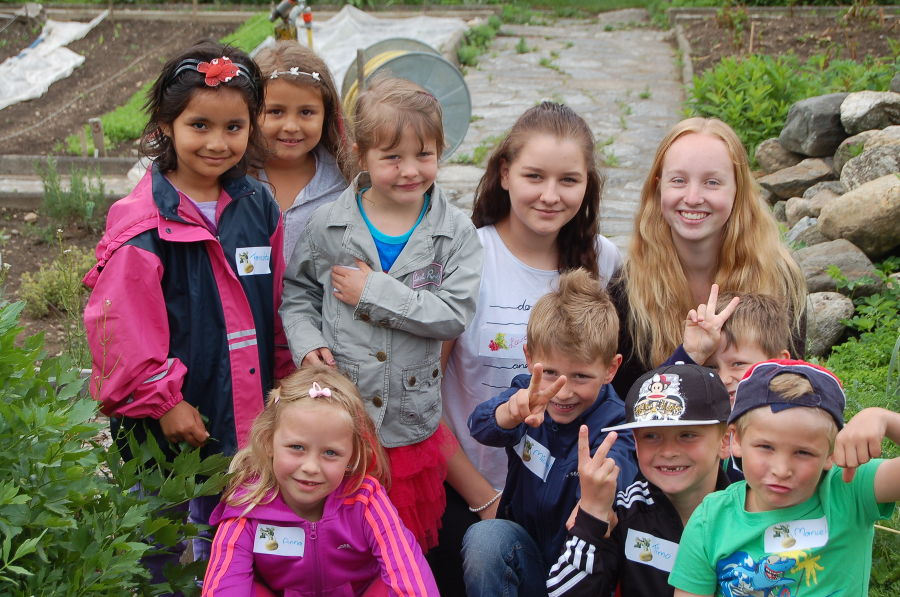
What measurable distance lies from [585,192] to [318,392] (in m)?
1.24

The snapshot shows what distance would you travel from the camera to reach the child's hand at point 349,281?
9.30ft

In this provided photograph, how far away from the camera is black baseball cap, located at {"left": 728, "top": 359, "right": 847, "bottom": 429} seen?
6.78 ft

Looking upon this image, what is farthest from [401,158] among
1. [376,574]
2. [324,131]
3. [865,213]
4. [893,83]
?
[893,83]

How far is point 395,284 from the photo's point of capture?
9.27 ft

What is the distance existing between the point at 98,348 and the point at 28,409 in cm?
78

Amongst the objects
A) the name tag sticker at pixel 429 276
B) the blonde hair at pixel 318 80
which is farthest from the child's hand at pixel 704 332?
the blonde hair at pixel 318 80

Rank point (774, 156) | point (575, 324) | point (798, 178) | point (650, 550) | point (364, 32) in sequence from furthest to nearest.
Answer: point (364, 32) → point (774, 156) → point (798, 178) → point (575, 324) → point (650, 550)

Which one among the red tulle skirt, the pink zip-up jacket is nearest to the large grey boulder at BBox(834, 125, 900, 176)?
the red tulle skirt

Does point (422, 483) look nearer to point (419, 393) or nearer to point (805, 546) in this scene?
point (419, 393)

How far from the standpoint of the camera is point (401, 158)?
9.50ft

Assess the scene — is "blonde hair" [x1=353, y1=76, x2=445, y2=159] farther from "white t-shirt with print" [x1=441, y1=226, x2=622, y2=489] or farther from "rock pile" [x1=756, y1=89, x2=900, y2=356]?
"rock pile" [x1=756, y1=89, x2=900, y2=356]

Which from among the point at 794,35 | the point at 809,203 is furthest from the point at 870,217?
the point at 794,35

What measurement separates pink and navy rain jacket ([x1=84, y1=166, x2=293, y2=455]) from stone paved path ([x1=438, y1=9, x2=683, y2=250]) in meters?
3.23

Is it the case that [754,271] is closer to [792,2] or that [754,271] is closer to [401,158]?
[401,158]
